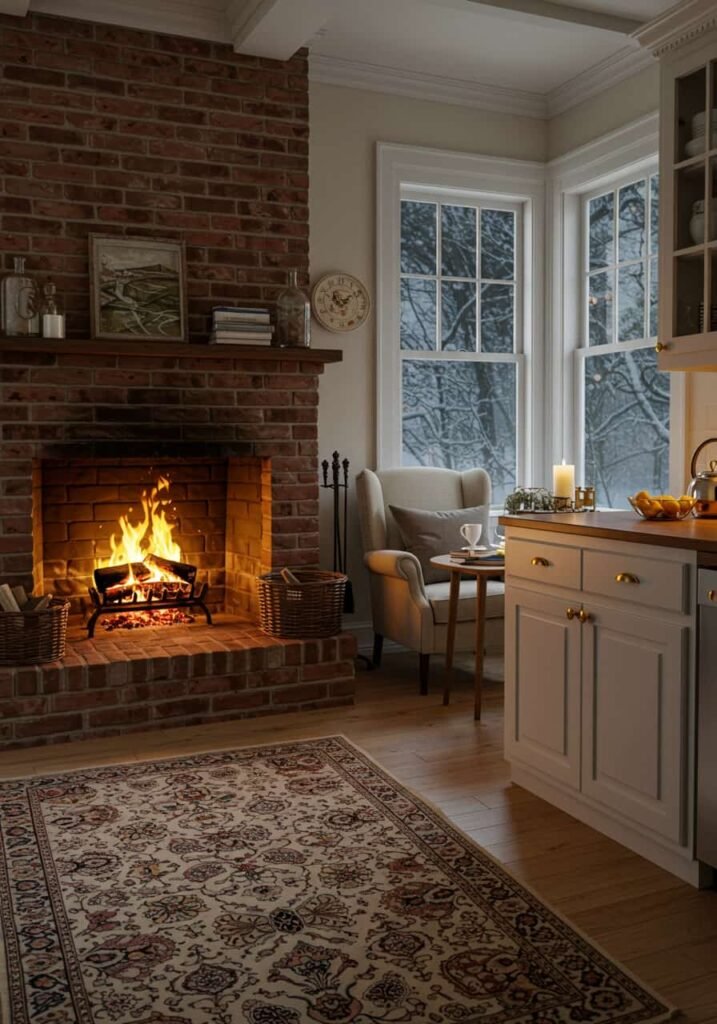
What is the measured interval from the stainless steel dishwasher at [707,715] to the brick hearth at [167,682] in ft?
6.59

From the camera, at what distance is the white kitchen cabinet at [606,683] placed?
2.37 meters

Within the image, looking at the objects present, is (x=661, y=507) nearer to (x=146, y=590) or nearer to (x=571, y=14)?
(x=146, y=590)

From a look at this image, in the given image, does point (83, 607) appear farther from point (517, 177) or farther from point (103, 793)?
point (517, 177)

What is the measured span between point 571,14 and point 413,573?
8.33ft

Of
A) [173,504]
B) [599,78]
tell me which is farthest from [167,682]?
[599,78]

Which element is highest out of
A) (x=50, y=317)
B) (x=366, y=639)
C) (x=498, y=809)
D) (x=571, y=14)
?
(x=571, y=14)

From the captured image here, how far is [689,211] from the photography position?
3189mm

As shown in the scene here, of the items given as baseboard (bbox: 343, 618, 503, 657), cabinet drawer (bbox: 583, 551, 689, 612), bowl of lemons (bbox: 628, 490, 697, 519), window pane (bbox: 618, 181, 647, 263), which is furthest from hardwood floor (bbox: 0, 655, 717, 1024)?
window pane (bbox: 618, 181, 647, 263)

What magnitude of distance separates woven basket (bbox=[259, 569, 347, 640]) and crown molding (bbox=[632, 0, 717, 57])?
236 centimetres

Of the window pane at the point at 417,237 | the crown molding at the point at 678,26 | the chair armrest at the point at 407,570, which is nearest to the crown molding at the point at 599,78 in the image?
the window pane at the point at 417,237

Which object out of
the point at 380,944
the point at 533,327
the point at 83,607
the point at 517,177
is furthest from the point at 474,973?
the point at 517,177

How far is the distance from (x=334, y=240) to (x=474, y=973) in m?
3.76

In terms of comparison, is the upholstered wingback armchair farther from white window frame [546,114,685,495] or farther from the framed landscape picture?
the framed landscape picture

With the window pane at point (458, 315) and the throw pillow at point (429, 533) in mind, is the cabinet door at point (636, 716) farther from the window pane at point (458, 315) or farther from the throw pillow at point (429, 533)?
the window pane at point (458, 315)
